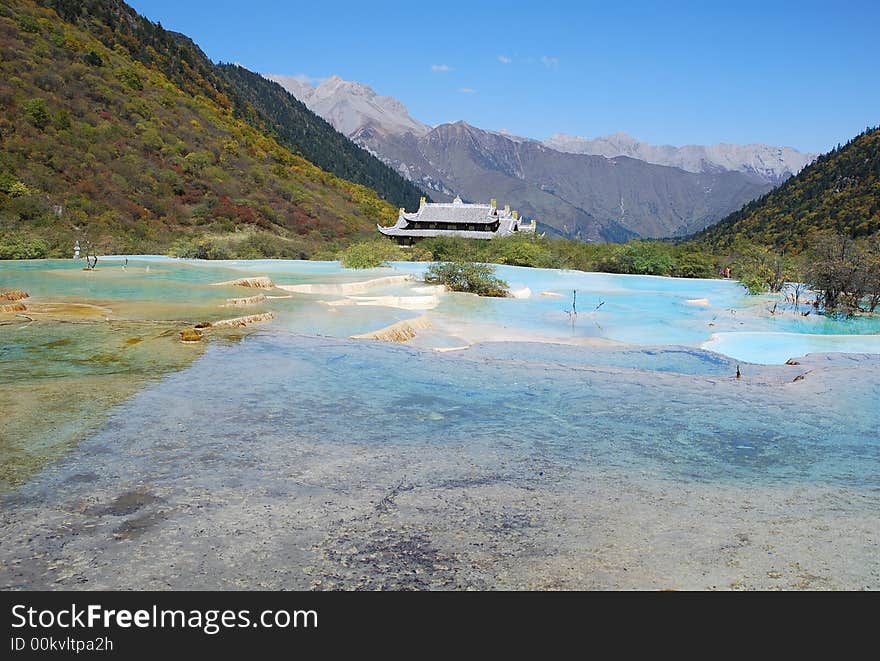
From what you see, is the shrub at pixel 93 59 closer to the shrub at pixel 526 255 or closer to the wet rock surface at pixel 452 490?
the shrub at pixel 526 255

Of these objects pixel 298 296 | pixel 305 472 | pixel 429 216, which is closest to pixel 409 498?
pixel 305 472

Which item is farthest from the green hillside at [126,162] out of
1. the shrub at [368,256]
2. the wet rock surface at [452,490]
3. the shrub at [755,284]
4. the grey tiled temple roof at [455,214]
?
the wet rock surface at [452,490]

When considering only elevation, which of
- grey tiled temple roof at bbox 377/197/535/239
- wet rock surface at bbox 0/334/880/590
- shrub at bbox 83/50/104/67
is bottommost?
wet rock surface at bbox 0/334/880/590

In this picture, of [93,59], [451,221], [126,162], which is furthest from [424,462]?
[93,59]

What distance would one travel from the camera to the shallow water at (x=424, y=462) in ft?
10.7

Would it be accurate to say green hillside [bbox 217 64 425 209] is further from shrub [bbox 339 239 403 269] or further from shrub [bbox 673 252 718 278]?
shrub [bbox 673 252 718 278]

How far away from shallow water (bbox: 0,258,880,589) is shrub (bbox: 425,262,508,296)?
7.98 metres

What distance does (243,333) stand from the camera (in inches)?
375

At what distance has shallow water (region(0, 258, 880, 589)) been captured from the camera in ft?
10.7

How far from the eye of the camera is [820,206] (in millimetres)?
37688

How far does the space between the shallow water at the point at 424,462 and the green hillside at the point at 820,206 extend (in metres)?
28.5

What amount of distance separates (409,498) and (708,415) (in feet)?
11.5

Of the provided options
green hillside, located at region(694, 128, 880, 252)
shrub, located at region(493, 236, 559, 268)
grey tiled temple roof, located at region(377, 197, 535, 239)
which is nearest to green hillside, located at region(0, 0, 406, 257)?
grey tiled temple roof, located at region(377, 197, 535, 239)

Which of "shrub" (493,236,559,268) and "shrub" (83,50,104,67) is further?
"shrub" (83,50,104,67)
